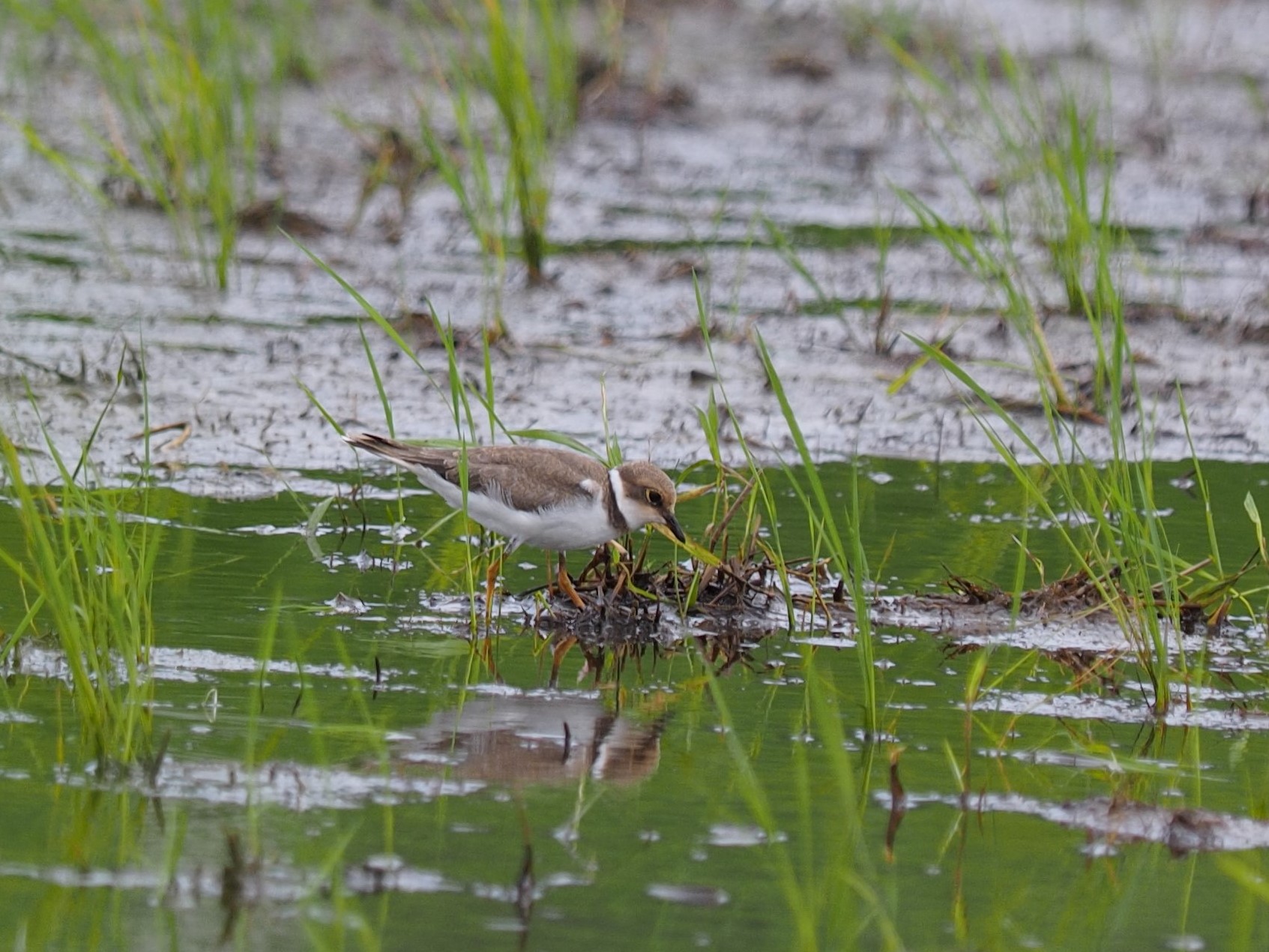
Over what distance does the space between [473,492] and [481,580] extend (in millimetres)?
272

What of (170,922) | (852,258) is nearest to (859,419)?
(852,258)

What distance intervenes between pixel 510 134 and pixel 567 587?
4.05 meters

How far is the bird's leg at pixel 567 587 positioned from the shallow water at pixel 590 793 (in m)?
0.18

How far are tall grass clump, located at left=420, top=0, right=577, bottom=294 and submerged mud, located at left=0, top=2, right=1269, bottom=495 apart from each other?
28 centimetres

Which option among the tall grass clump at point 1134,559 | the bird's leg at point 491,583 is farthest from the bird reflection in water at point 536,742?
the tall grass clump at point 1134,559

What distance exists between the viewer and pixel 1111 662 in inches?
223

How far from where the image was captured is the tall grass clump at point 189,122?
369 inches

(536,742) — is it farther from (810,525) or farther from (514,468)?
(810,525)

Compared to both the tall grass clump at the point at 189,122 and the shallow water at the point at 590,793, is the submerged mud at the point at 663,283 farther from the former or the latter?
the shallow water at the point at 590,793

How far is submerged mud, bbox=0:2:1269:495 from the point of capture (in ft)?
27.0

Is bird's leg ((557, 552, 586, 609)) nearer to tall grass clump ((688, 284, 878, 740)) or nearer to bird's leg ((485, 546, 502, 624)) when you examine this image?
bird's leg ((485, 546, 502, 624))

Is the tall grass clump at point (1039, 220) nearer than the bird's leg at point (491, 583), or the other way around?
the bird's leg at point (491, 583)

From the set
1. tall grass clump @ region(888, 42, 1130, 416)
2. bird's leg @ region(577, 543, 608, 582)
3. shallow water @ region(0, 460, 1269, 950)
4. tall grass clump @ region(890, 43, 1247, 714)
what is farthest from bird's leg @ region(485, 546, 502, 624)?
tall grass clump @ region(888, 42, 1130, 416)

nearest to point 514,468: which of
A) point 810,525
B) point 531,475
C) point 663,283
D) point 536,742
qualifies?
point 531,475
